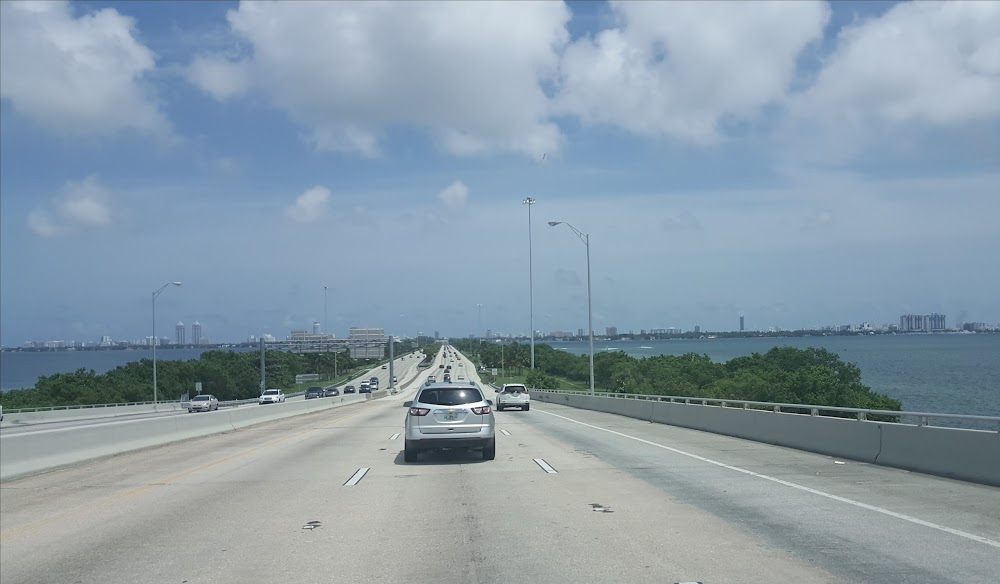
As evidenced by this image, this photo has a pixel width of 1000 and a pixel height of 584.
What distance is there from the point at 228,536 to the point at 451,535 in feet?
8.64

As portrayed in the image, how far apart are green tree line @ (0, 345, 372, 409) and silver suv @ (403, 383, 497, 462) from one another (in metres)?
64.9

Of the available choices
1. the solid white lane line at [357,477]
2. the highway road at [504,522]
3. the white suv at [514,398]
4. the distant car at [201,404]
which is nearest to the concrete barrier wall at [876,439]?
the highway road at [504,522]

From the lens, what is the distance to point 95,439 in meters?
19.3

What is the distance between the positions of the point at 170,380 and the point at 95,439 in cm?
9878

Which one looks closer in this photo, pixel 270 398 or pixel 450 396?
pixel 450 396

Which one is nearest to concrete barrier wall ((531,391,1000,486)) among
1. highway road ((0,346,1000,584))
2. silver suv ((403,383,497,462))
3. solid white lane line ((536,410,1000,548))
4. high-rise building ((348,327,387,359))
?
highway road ((0,346,1000,584))

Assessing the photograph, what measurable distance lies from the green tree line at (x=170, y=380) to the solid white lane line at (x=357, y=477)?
213ft

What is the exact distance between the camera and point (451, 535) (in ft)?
32.5

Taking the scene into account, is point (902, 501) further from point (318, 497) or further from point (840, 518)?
point (318, 497)

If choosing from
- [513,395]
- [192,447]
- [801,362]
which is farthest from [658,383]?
[192,447]

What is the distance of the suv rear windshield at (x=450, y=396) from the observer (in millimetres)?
17969

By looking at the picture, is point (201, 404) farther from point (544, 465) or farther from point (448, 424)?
point (544, 465)

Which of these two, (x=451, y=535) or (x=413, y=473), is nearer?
(x=451, y=535)

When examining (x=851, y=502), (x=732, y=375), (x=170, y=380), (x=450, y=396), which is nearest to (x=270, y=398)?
(x=170, y=380)
